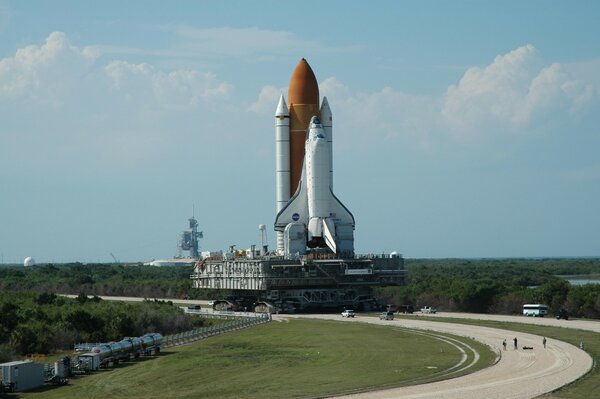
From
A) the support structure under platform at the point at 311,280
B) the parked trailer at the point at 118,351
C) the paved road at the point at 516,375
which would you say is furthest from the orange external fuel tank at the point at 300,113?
the parked trailer at the point at 118,351

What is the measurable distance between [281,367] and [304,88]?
1677 inches

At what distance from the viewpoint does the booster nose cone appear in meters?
84.8

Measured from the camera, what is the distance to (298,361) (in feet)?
157

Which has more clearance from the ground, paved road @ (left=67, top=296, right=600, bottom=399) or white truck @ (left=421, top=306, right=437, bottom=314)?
white truck @ (left=421, top=306, right=437, bottom=314)

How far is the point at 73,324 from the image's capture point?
194ft

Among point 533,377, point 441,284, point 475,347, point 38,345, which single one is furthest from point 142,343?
point 441,284

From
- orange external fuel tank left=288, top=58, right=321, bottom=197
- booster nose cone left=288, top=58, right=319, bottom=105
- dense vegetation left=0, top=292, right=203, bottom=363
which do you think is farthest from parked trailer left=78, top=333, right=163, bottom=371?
booster nose cone left=288, top=58, right=319, bottom=105

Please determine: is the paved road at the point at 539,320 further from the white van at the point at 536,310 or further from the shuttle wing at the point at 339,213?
the shuttle wing at the point at 339,213

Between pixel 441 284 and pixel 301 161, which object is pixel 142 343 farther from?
pixel 441 284

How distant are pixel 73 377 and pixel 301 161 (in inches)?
1699

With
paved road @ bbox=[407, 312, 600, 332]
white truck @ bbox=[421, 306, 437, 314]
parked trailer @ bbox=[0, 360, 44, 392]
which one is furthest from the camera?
white truck @ bbox=[421, 306, 437, 314]

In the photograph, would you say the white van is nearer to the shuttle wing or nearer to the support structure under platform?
the support structure under platform

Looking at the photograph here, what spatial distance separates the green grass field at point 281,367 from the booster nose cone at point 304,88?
2832 cm

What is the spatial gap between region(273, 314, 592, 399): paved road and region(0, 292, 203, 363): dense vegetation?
20.8m
